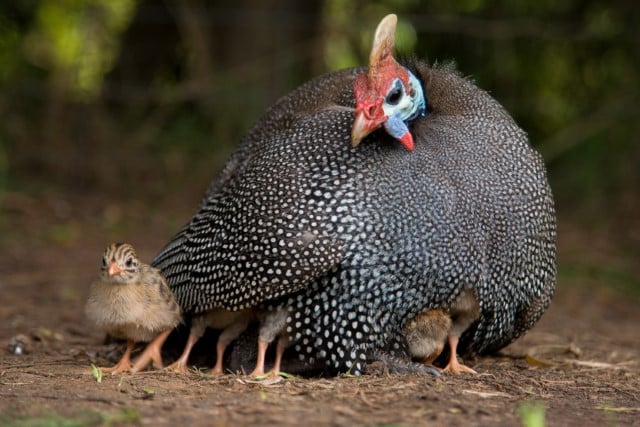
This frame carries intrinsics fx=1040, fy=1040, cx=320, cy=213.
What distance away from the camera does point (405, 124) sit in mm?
5090

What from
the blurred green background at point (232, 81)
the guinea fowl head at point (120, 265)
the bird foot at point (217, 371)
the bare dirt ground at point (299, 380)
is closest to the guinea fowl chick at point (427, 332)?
the bare dirt ground at point (299, 380)

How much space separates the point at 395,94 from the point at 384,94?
0.12m

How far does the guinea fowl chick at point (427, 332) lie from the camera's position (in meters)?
5.03

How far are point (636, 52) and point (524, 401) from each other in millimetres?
7524

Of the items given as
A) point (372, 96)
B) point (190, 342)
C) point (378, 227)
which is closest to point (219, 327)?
point (190, 342)

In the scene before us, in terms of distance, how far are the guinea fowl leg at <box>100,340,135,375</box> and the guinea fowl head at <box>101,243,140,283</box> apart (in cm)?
39

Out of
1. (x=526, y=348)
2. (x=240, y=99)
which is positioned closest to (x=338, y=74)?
(x=526, y=348)

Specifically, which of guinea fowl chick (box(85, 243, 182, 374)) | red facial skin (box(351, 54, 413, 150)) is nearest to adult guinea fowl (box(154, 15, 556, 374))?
red facial skin (box(351, 54, 413, 150))

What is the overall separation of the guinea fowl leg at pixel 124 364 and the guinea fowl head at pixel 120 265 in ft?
1.28

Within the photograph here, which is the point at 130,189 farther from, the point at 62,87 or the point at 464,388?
the point at 464,388

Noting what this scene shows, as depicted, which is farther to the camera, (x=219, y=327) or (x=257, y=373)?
(x=219, y=327)

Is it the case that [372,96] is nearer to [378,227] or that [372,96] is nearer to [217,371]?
[378,227]

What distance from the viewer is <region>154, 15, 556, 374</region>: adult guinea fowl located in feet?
15.8

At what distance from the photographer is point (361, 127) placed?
476 cm
